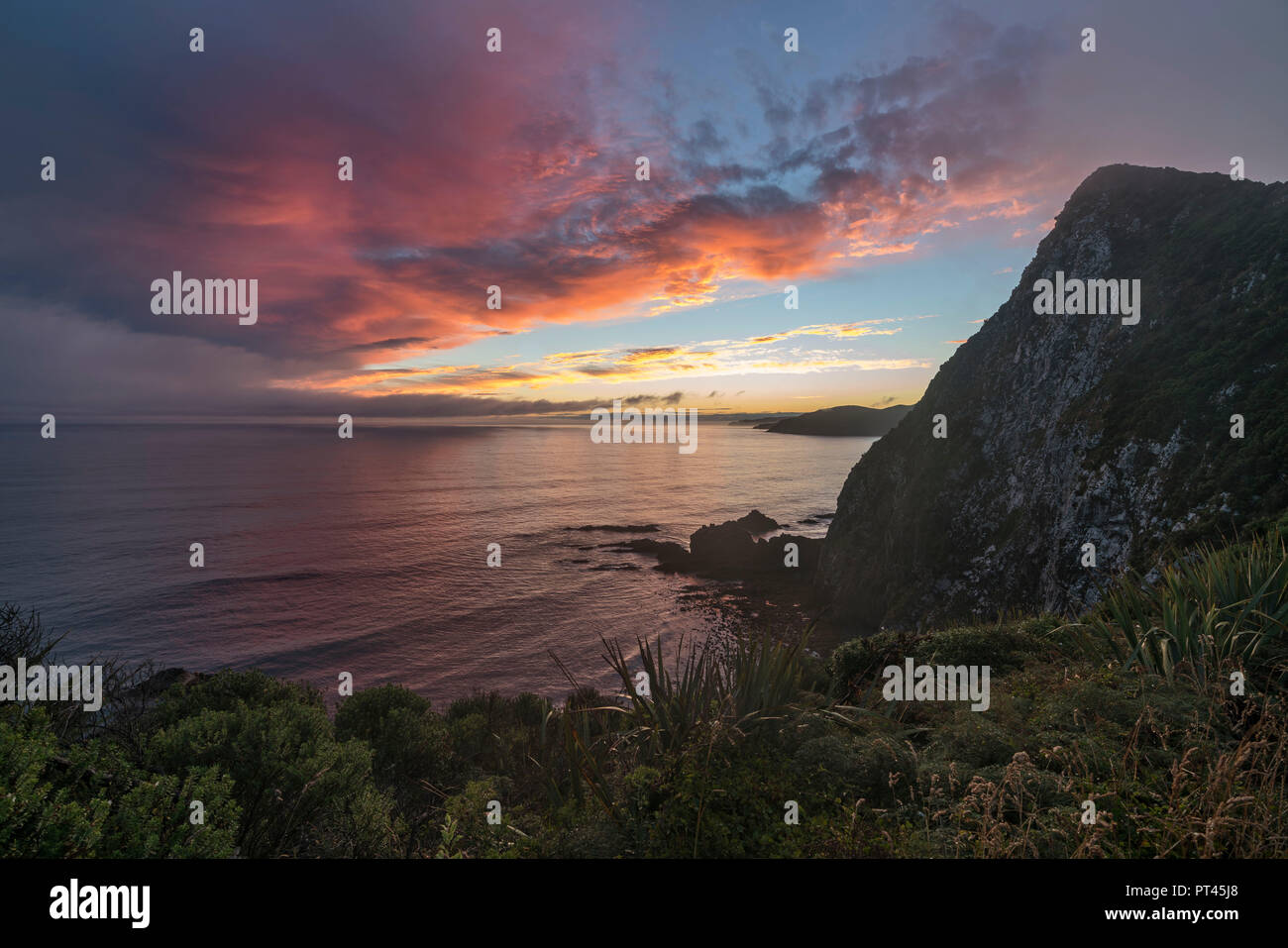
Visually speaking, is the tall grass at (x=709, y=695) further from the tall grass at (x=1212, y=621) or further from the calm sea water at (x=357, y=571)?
the calm sea water at (x=357, y=571)

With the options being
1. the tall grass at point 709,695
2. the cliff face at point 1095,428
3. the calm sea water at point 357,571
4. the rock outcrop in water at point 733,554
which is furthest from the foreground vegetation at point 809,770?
the rock outcrop in water at point 733,554

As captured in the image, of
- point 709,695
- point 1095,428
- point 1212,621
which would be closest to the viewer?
point 709,695

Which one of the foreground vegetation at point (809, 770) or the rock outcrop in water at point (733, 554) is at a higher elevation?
the foreground vegetation at point (809, 770)

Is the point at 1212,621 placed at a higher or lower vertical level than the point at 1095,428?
lower

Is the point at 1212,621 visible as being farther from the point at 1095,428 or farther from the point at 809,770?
the point at 1095,428

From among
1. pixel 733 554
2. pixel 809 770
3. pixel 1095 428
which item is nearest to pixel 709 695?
pixel 809 770
